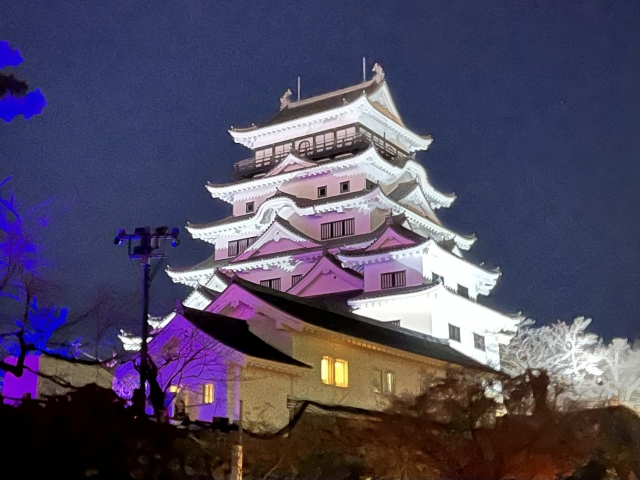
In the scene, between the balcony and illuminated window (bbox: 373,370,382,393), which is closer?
illuminated window (bbox: 373,370,382,393)

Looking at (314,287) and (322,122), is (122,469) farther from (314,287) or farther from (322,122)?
(322,122)

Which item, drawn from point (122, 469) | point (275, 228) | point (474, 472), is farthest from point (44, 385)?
point (275, 228)

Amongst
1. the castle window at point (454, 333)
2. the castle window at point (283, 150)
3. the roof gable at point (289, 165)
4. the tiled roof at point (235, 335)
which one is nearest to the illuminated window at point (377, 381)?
the tiled roof at point (235, 335)

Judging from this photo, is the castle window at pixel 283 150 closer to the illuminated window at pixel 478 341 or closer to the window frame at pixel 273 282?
the window frame at pixel 273 282

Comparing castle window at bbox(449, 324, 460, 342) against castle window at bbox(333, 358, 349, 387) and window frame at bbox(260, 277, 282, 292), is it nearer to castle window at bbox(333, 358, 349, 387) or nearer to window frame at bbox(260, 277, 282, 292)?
window frame at bbox(260, 277, 282, 292)

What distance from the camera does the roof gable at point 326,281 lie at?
125 feet

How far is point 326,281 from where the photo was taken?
38719 mm

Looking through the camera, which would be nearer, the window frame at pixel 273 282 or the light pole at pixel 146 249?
the light pole at pixel 146 249

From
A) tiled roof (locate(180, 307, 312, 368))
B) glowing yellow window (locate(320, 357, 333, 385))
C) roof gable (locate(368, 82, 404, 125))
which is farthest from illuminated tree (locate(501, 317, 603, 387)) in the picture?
tiled roof (locate(180, 307, 312, 368))

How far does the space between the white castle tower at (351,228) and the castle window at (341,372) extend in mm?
10745

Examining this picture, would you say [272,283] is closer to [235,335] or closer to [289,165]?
[289,165]

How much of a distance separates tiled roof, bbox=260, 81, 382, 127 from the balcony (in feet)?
5.08

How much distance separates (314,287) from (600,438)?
1860 centimetres

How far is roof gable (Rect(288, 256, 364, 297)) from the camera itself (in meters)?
38.2
